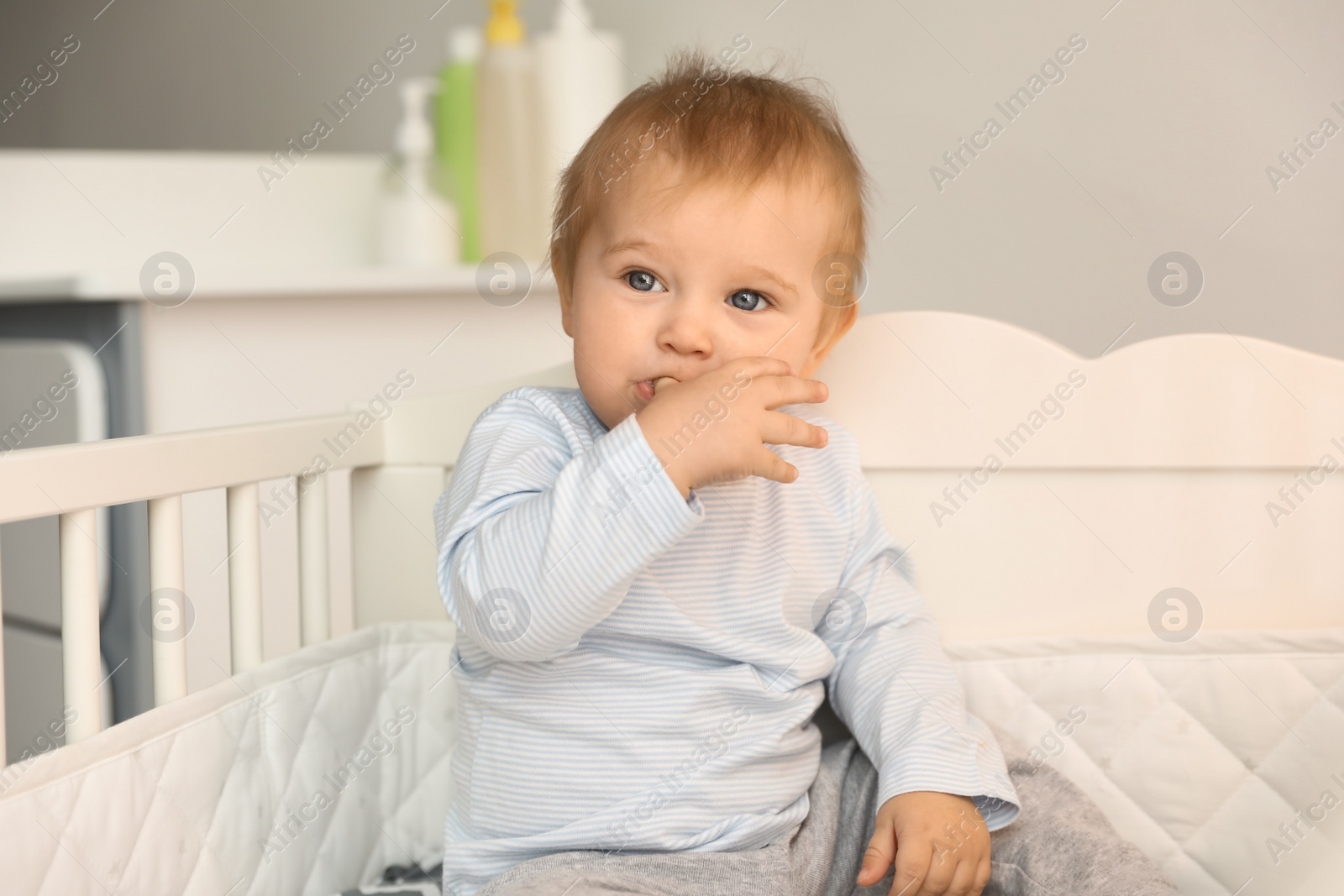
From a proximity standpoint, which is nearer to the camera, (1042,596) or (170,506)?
(170,506)

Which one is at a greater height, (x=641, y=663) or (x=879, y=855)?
(x=641, y=663)

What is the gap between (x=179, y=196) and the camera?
1.37 metres

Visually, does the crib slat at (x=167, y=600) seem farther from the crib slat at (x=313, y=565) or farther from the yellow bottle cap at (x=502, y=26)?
the yellow bottle cap at (x=502, y=26)

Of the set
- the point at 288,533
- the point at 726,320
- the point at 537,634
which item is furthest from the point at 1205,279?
the point at 288,533

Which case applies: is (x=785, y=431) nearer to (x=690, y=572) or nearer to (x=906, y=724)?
(x=690, y=572)

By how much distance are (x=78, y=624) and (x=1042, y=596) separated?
28.3 inches

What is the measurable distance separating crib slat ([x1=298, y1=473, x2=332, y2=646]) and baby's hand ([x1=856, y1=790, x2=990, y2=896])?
0.49 meters

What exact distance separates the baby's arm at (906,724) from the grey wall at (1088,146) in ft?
1.61

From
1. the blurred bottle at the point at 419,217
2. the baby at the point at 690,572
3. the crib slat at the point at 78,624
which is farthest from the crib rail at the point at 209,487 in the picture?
the blurred bottle at the point at 419,217

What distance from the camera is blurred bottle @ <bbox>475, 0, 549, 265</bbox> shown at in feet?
3.87

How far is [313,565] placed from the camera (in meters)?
0.88

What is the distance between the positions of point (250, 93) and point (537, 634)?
1.18m

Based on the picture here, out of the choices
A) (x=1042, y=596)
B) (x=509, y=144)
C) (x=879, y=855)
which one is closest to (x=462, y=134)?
(x=509, y=144)

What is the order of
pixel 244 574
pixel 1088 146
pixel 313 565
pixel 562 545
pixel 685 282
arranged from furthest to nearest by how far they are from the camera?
pixel 1088 146 → pixel 313 565 → pixel 244 574 → pixel 685 282 → pixel 562 545
